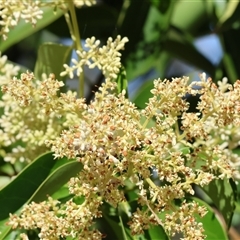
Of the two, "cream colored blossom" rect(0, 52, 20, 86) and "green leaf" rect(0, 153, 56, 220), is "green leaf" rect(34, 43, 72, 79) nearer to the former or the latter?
"cream colored blossom" rect(0, 52, 20, 86)

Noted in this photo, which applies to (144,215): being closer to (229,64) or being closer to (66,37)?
(229,64)

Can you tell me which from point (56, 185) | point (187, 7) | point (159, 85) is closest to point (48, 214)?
point (56, 185)

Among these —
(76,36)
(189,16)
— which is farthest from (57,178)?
(189,16)

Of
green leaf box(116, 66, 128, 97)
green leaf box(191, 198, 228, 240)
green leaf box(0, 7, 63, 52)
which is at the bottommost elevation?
green leaf box(191, 198, 228, 240)

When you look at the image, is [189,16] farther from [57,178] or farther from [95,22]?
[57,178]

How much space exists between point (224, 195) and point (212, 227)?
0.06 m

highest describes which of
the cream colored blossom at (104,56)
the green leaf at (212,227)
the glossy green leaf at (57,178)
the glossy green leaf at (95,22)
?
the glossy green leaf at (95,22)

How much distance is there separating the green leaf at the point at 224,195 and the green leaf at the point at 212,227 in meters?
0.02

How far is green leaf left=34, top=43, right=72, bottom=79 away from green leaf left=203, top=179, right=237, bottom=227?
40 centimetres

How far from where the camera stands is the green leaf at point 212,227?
1100 mm

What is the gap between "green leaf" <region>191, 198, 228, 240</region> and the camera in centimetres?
110

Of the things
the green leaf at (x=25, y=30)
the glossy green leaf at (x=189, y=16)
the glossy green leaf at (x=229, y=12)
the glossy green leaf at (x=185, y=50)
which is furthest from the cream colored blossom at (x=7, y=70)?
the glossy green leaf at (x=189, y=16)

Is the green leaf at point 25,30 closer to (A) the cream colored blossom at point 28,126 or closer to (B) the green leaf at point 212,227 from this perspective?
(A) the cream colored blossom at point 28,126

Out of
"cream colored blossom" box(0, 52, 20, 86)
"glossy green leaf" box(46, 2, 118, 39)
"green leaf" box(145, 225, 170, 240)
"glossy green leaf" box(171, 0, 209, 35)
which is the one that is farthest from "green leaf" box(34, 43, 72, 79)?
"glossy green leaf" box(171, 0, 209, 35)
